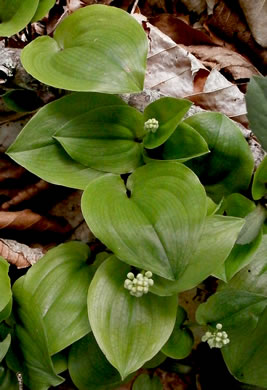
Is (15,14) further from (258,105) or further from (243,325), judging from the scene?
(243,325)

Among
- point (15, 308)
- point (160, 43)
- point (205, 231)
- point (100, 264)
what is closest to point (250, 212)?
point (205, 231)

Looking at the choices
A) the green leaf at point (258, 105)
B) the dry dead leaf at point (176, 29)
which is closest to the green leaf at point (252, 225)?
the green leaf at point (258, 105)

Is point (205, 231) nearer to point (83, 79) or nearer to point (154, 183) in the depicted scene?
point (154, 183)

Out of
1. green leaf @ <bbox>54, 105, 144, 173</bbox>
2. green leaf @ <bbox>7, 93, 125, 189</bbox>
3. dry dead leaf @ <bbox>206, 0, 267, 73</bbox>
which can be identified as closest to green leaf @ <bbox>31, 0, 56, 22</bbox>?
green leaf @ <bbox>7, 93, 125, 189</bbox>

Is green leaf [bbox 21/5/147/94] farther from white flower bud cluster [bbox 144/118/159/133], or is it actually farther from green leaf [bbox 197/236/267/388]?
green leaf [bbox 197/236/267/388]

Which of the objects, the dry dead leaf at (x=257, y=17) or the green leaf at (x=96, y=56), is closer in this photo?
the green leaf at (x=96, y=56)

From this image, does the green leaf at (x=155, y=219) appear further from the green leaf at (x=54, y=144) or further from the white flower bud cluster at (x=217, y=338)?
the white flower bud cluster at (x=217, y=338)
